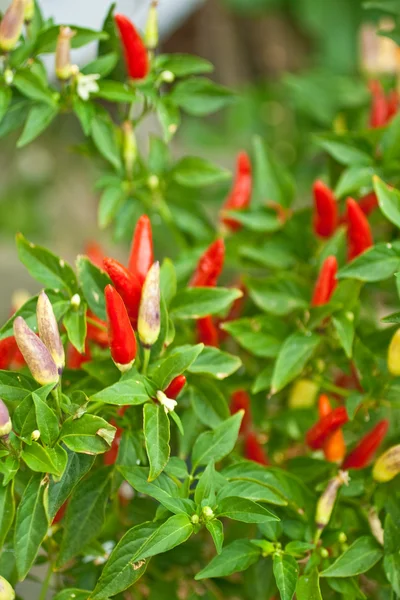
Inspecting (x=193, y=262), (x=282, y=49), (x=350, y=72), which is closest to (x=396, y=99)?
(x=193, y=262)

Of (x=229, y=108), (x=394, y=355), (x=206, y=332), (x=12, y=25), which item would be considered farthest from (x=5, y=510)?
(x=229, y=108)

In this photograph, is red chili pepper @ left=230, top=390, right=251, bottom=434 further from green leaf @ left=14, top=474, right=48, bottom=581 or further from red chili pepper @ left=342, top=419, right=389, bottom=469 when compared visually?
green leaf @ left=14, top=474, right=48, bottom=581

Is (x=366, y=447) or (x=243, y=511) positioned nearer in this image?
(x=243, y=511)

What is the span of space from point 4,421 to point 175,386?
18 centimetres

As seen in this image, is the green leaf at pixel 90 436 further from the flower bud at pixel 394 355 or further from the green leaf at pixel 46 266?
the flower bud at pixel 394 355

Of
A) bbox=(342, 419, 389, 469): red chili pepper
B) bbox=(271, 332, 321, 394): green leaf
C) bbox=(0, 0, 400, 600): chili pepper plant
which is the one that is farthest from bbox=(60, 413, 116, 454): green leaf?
bbox=(342, 419, 389, 469): red chili pepper

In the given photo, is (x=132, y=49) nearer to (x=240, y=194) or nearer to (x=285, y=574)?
(x=240, y=194)

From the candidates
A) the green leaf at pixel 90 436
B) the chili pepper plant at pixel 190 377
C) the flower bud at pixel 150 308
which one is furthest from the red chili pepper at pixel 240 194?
the green leaf at pixel 90 436

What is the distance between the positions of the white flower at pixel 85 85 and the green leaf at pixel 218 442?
0.46 m

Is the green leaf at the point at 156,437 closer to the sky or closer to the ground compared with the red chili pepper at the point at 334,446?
closer to the sky

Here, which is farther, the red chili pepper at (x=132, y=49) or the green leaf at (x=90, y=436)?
the red chili pepper at (x=132, y=49)

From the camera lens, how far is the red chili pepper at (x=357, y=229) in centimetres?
97

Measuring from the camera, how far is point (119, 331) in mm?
762

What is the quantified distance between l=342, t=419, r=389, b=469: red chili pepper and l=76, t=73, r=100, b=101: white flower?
22.0 inches
